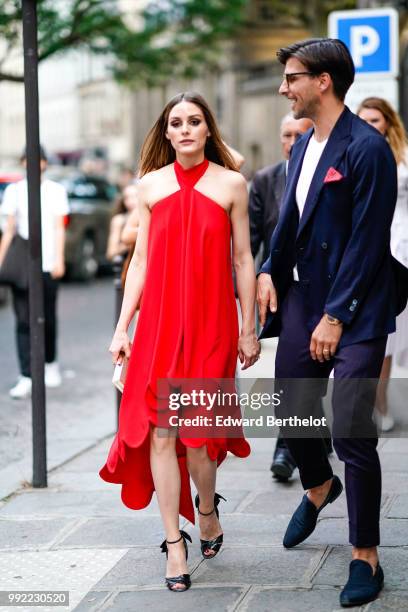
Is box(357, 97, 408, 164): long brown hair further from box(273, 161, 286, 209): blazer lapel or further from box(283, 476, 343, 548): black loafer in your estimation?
box(283, 476, 343, 548): black loafer

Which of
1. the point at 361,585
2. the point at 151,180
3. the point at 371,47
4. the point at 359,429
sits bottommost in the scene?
the point at 361,585

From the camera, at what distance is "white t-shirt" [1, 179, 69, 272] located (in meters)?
9.45

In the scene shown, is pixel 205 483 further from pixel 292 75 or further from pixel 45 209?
pixel 45 209

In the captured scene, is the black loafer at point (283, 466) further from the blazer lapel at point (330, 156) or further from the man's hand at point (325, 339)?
the blazer lapel at point (330, 156)

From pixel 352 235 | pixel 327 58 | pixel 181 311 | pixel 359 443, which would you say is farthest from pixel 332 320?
pixel 327 58

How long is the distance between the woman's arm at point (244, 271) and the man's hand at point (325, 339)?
0.34m

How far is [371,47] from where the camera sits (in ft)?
30.3

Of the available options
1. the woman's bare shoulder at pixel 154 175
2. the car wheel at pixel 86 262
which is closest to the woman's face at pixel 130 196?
the woman's bare shoulder at pixel 154 175

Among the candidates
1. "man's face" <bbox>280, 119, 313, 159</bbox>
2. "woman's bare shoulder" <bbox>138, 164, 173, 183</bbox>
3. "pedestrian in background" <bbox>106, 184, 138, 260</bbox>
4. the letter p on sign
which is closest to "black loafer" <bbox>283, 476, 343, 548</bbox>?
"woman's bare shoulder" <bbox>138, 164, 173, 183</bbox>

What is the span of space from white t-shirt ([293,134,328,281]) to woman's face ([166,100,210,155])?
0.39m

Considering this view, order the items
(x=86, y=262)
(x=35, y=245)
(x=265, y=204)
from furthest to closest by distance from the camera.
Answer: (x=86, y=262) → (x=265, y=204) → (x=35, y=245)

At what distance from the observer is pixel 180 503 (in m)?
4.68

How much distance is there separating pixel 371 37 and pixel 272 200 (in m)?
3.54

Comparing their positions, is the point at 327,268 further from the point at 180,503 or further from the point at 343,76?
the point at 180,503
